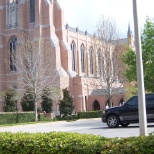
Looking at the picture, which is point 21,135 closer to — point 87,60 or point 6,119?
point 6,119

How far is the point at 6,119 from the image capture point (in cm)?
2978

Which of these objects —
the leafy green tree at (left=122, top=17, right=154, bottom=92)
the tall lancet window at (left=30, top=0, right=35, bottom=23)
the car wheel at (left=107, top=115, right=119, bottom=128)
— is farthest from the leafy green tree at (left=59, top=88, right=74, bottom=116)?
the car wheel at (left=107, top=115, right=119, bottom=128)

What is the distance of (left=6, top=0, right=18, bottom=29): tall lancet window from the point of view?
175 feet

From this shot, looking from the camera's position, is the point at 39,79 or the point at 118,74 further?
the point at 118,74

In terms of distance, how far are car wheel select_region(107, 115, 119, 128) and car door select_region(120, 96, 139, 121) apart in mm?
392

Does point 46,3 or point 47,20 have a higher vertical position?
point 46,3

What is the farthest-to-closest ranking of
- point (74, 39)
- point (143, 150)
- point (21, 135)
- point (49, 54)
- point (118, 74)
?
1. point (74, 39)
2. point (49, 54)
3. point (118, 74)
4. point (21, 135)
5. point (143, 150)

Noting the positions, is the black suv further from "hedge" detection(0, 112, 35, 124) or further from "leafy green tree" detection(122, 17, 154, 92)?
"hedge" detection(0, 112, 35, 124)

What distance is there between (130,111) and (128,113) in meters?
0.16

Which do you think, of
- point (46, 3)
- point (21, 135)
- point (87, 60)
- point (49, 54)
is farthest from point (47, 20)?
point (21, 135)

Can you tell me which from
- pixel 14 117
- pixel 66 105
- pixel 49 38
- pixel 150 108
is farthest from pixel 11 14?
pixel 150 108

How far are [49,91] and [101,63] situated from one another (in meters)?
7.89

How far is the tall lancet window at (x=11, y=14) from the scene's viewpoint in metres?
53.3

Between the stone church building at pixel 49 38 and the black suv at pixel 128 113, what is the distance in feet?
101
